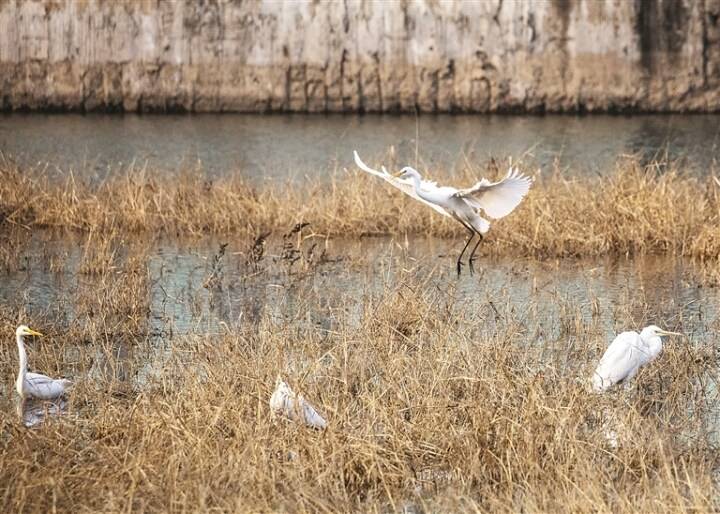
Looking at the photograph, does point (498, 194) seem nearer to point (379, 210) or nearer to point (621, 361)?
point (379, 210)

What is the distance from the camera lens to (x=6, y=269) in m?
11.6

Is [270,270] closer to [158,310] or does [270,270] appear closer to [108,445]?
[158,310]

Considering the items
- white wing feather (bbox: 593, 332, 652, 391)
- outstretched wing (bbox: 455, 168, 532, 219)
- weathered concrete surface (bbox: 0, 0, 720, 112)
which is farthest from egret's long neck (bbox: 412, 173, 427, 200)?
weathered concrete surface (bbox: 0, 0, 720, 112)

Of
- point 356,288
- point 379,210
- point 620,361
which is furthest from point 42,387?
point 379,210

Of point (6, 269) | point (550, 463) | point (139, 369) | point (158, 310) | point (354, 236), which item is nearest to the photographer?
point (550, 463)

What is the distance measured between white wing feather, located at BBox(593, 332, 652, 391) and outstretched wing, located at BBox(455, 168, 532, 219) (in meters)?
2.68

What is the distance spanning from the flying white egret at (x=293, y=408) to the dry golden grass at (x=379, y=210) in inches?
234

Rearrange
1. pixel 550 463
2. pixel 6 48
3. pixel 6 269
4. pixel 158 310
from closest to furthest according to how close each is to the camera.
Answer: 1. pixel 550 463
2. pixel 158 310
3. pixel 6 269
4. pixel 6 48

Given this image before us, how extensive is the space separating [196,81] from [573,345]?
1673 cm

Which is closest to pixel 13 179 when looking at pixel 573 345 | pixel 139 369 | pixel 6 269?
pixel 6 269

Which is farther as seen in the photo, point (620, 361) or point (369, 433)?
point (620, 361)

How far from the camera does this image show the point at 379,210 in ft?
43.7

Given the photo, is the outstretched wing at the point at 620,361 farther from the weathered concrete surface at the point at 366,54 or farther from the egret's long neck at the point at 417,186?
the weathered concrete surface at the point at 366,54

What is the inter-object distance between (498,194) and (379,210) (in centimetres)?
284
